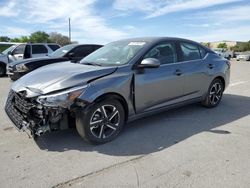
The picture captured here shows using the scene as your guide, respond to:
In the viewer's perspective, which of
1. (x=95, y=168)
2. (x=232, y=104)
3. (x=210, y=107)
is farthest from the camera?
(x=232, y=104)

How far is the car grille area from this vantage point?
375 centimetres

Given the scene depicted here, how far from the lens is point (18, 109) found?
400 centimetres

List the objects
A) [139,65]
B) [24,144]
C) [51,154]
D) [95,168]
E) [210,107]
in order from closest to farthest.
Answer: [95,168], [51,154], [24,144], [139,65], [210,107]

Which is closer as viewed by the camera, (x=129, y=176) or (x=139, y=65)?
(x=129, y=176)

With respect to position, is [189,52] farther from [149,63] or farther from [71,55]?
[71,55]

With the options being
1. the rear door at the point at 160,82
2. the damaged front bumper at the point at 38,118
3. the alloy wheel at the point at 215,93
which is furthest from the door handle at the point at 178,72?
the damaged front bumper at the point at 38,118

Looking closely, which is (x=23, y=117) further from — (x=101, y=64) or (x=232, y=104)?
(x=232, y=104)

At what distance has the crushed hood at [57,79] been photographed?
12.2ft

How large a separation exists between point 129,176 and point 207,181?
87 centimetres

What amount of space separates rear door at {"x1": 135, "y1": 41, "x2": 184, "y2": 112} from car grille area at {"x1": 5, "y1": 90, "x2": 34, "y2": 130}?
65.8 inches

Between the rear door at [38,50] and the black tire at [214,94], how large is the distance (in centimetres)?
999

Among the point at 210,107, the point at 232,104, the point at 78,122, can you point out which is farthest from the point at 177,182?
the point at 232,104

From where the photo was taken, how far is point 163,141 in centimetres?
418

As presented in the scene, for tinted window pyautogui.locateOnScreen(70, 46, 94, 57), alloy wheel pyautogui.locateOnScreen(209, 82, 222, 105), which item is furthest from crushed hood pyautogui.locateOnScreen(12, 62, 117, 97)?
tinted window pyautogui.locateOnScreen(70, 46, 94, 57)
